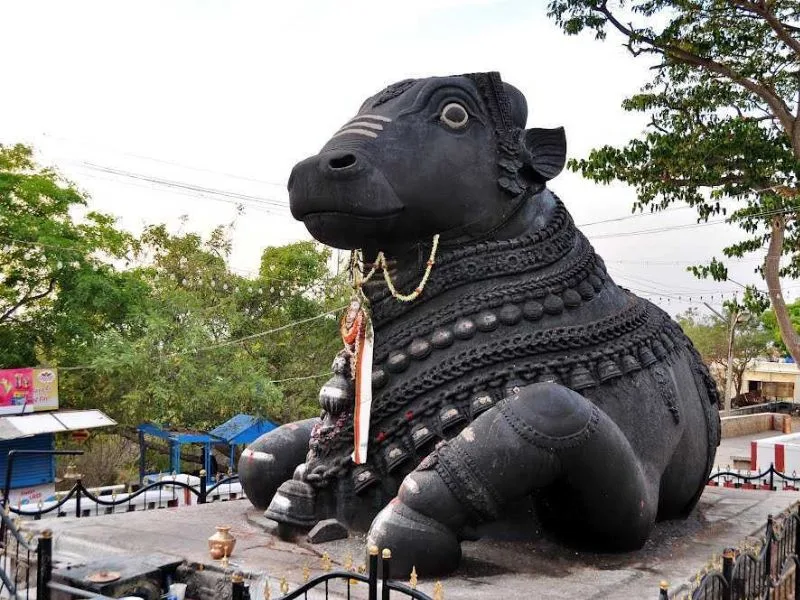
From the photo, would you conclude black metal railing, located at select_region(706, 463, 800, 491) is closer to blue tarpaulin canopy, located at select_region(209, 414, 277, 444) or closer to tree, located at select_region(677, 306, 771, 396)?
blue tarpaulin canopy, located at select_region(209, 414, 277, 444)

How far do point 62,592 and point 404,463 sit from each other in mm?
2113

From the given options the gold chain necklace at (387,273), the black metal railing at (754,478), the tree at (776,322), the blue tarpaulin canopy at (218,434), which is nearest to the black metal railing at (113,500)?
the gold chain necklace at (387,273)

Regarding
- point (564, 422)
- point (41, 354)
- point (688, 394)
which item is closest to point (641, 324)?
point (688, 394)

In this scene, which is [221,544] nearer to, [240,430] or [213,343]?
[240,430]

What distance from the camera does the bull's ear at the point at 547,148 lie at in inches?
225

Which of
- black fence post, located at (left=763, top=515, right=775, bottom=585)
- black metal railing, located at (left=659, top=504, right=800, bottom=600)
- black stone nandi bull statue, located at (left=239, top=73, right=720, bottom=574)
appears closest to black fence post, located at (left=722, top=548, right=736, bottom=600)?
black metal railing, located at (left=659, top=504, right=800, bottom=600)

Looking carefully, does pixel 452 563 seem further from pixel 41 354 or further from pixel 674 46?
pixel 41 354

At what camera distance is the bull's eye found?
539 centimetres

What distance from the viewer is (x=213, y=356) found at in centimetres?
1823

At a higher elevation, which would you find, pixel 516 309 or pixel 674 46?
pixel 674 46

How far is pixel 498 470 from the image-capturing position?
4391 mm

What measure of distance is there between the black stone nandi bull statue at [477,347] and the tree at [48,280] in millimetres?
13891

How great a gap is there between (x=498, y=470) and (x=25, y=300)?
→ 647 inches

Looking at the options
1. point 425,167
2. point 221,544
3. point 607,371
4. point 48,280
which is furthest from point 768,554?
point 48,280
